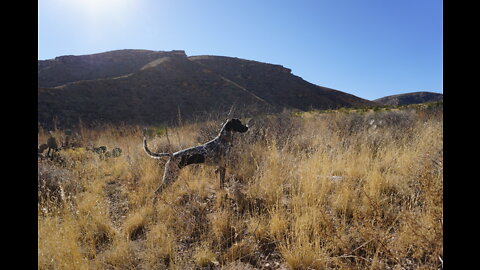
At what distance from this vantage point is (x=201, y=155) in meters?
3.13

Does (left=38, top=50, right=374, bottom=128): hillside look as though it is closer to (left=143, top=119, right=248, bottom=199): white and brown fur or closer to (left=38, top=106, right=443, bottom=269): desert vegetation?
(left=143, top=119, right=248, bottom=199): white and brown fur

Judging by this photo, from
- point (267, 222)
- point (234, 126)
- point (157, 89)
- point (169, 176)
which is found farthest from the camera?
point (157, 89)

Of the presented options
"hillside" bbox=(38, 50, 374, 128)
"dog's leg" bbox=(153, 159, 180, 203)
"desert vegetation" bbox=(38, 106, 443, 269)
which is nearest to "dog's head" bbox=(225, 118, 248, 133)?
"desert vegetation" bbox=(38, 106, 443, 269)

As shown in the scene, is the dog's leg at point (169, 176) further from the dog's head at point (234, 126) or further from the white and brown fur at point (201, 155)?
the dog's head at point (234, 126)

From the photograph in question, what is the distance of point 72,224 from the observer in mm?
2426

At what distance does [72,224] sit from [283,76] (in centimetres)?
5019

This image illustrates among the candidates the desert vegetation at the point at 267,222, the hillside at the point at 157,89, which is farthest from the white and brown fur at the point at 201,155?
the hillside at the point at 157,89

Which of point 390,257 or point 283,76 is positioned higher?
point 283,76

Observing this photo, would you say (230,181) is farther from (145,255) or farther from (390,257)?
(390,257)

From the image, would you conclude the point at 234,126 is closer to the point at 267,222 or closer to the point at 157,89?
the point at 267,222

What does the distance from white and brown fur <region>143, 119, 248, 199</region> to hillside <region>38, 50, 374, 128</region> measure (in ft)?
39.4

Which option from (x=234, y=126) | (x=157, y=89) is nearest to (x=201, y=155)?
(x=234, y=126)

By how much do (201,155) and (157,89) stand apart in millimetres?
32959
